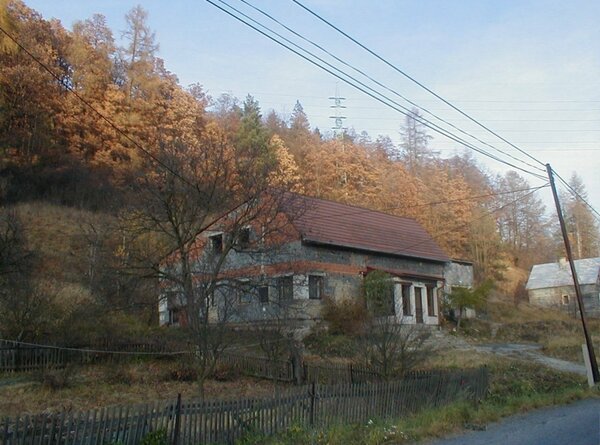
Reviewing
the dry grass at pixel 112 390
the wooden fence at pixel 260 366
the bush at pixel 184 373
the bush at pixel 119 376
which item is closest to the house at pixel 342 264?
the wooden fence at pixel 260 366

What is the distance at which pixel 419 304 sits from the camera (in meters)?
35.6

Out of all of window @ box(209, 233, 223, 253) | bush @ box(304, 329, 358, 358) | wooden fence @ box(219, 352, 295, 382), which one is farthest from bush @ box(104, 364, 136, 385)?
bush @ box(304, 329, 358, 358)

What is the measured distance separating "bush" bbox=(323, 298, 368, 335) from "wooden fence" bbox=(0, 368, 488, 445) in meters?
14.0

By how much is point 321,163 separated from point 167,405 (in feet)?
144

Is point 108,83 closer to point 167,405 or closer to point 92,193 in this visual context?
point 92,193

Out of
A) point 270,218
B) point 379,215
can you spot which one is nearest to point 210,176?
point 270,218

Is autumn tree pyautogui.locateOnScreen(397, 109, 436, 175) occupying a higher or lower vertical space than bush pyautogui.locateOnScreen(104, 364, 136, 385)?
higher

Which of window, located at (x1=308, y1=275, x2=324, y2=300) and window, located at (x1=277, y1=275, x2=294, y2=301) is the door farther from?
window, located at (x1=277, y1=275, x2=294, y2=301)

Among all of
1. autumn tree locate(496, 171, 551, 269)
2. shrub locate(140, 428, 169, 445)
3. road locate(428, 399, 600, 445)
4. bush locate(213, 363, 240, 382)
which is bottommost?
road locate(428, 399, 600, 445)

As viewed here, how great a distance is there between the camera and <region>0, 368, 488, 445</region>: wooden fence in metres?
9.07

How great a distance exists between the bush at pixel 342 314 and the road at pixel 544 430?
46.5 ft

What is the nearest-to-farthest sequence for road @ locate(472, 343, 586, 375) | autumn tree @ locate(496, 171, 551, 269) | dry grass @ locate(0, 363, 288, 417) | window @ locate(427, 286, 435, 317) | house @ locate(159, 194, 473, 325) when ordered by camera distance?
dry grass @ locate(0, 363, 288, 417), road @ locate(472, 343, 586, 375), house @ locate(159, 194, 473, 325), window @ locate(427, 286, 435, 317), autumn tree @ locate(496, 171, 551, 269)

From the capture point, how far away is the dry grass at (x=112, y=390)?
15.5 meters

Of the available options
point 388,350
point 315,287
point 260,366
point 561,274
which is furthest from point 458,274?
point 388,350
